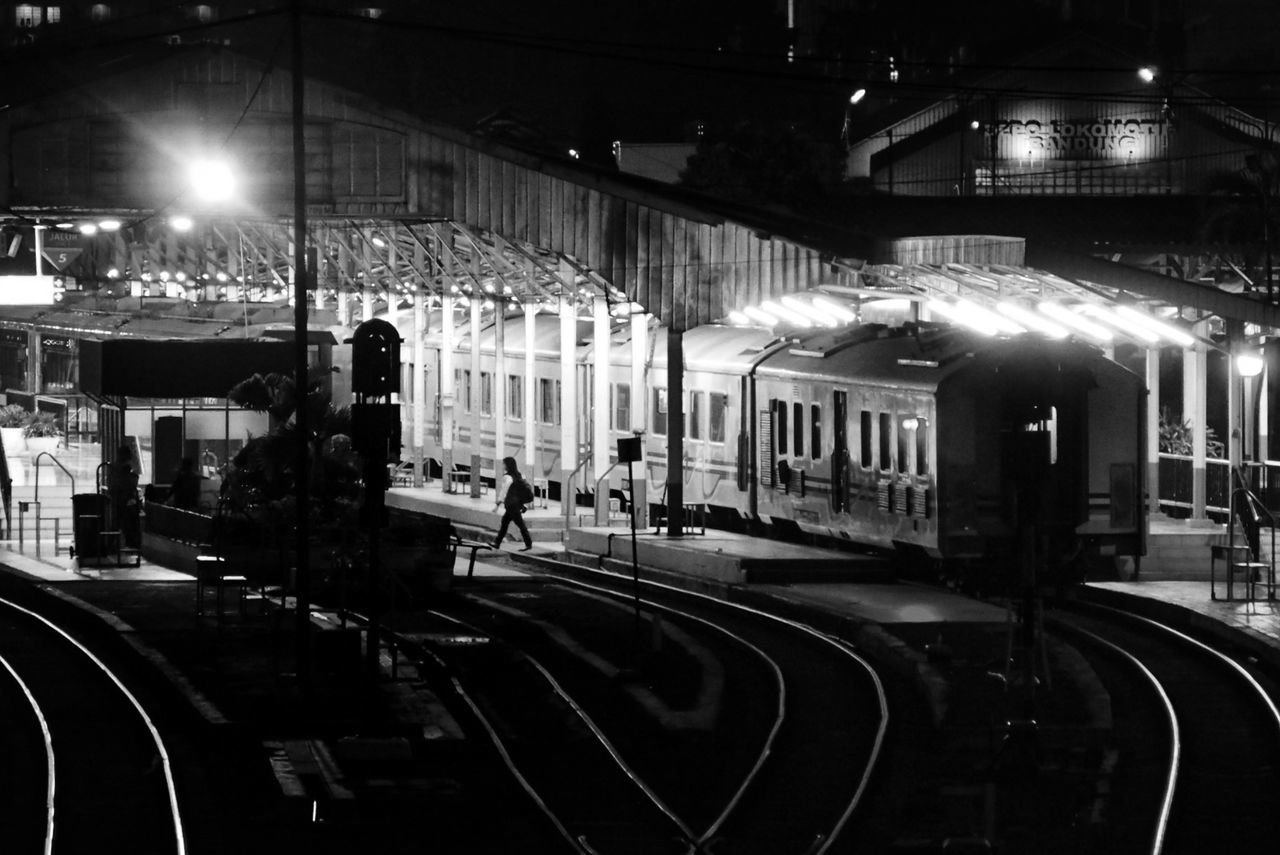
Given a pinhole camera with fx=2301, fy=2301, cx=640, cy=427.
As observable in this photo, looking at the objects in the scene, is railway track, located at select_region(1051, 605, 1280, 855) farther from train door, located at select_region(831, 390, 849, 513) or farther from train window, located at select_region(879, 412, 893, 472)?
train door, located at select_region(831, 390, 849, 513)

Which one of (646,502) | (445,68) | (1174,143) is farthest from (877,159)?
(445,68)

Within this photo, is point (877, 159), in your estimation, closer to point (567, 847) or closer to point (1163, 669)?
point (1163, 669)

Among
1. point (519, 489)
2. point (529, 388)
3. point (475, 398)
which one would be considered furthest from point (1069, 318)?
point (475, 398)

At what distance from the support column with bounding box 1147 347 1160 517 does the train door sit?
4.77 m

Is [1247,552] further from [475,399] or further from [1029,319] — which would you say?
[475,399]

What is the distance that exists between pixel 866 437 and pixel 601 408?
23.1 ft

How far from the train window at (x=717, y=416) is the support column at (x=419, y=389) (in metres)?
10.0

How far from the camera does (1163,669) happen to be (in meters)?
21.7

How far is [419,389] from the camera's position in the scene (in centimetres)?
4372

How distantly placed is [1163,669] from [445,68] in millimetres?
87076

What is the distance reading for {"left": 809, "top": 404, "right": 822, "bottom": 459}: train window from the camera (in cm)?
2888

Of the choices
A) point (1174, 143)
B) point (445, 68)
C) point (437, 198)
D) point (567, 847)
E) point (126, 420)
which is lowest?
point (567, 847)

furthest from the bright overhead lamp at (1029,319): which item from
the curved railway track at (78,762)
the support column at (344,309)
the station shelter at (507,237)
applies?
the support column at (344,309)

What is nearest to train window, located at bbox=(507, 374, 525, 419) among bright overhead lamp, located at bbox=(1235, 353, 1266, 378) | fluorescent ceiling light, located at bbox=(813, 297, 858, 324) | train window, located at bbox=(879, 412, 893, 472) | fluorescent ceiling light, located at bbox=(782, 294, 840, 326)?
fluorescent ceiling light, located at bbox=(782, 294, 840, 326)
